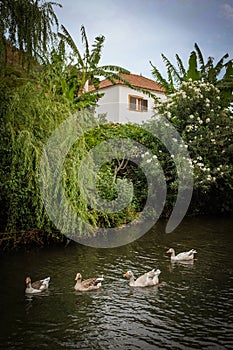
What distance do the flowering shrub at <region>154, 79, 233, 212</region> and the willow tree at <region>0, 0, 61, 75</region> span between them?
8.49 meters

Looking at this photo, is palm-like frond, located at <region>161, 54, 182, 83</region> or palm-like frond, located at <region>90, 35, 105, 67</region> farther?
palm-like frond, located at <region>161, 54, 182, 83</region>

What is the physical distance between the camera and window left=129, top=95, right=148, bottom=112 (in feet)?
91.2

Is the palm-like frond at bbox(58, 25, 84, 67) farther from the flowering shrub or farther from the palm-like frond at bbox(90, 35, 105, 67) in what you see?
the flowering shrub

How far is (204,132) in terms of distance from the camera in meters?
15.9

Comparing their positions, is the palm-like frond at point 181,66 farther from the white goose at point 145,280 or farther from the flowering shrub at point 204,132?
the white goose at point 145,280

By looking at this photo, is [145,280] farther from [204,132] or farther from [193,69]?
[193,69]

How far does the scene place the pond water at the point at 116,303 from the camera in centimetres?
491

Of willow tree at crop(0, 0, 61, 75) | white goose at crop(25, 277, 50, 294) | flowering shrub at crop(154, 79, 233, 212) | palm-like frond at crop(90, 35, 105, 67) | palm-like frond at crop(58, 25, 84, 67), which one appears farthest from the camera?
palm-like frond at crop(90, 35, 105, 67)

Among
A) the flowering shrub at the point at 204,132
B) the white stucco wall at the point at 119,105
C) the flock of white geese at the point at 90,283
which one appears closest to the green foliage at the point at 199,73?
the flowering shrub at the point at 204,132

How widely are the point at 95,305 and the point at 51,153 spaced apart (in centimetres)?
391

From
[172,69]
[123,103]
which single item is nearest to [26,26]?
[172,69]

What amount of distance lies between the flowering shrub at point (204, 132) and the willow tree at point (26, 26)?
849 cm

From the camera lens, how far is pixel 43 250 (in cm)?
946

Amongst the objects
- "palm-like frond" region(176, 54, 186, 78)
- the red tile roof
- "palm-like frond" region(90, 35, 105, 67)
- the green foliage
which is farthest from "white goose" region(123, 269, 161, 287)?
the red tile roof
